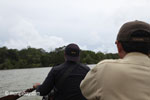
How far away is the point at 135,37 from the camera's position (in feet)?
5.40

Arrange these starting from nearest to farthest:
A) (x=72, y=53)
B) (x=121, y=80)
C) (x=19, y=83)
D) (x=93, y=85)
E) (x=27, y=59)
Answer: (x=121, y=80), (x=93, y=85), (x=72, y=53), (x=19, y=83), (x=27, y=59)

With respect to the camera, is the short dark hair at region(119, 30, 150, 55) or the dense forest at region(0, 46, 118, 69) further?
the dense forest at region(0, 46, 118, 69)

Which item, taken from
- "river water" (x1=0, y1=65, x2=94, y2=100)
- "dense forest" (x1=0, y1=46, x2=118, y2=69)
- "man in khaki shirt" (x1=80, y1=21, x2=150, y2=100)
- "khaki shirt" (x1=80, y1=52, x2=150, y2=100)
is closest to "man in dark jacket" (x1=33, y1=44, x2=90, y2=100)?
"river water" (x1=0, y1=65, x2=94, y2=100)

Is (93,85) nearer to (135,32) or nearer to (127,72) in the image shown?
(127,72)

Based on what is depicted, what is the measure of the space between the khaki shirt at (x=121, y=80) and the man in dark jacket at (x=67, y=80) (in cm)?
215

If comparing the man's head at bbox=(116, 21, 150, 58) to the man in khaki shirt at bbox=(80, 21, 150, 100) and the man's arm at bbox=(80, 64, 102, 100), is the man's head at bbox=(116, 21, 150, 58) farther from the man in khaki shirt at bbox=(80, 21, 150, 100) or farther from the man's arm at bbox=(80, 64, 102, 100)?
the man's arm at bbox=(80, 64, 102, 100)

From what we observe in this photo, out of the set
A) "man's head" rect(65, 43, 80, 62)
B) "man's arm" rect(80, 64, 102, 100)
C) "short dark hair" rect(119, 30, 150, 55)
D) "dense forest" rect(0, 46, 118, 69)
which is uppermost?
"short dark hair" rect(119, 30, 150, 55)

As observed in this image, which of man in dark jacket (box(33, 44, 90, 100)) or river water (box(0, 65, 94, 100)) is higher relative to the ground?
man in dark jacket (box(33, 44, 90, 100))

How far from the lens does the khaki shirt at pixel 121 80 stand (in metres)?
1.51

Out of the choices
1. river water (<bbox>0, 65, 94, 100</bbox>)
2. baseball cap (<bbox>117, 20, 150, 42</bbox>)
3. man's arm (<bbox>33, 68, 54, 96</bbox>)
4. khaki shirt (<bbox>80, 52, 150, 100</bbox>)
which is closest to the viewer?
khaki shirt (<bbox>80, 52, 150, 100</bbox>)

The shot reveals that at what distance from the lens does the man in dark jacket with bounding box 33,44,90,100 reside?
3.75 meters

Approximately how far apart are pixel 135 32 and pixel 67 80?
2341 mm

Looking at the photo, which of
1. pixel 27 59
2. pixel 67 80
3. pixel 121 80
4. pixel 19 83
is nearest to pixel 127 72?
pixel 121 80

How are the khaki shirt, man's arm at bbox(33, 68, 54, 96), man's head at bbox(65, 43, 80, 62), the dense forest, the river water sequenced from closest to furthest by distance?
the khaki shirt, man's arm at bbox(33, 68, 54, 96), man's head at bbox(65, 43, 80, 62), the river water, the dense forest
